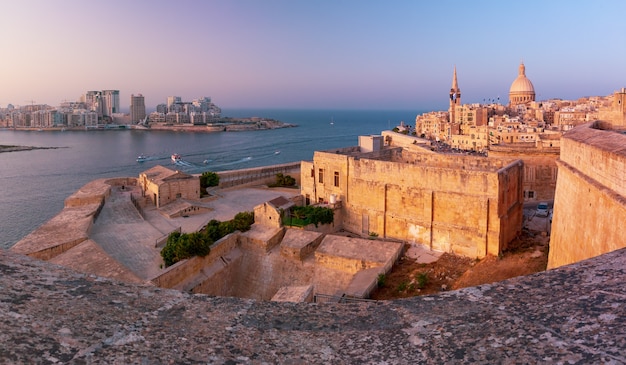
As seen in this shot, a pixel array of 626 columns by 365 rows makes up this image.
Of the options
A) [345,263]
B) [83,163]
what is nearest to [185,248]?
[345,263]

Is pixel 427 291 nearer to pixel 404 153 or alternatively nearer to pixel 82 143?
pixel 404 153

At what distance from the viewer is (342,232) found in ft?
64.8

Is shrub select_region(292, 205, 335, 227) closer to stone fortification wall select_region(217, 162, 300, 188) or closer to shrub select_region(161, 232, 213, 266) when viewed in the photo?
shrub select_region(161, 232, 213, 266)

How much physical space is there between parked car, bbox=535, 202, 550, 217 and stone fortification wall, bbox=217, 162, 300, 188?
595 inches

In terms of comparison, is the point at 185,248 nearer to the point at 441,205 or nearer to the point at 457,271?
the point at 457,271

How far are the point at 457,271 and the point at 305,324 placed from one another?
13.6m

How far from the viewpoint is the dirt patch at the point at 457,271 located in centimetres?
1382

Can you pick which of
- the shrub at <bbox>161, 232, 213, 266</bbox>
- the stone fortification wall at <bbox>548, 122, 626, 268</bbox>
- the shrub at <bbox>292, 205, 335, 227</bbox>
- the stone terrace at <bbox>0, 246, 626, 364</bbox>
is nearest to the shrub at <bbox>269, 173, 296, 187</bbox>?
the shrub at <bbox>292, 205, 335, 227</bbox>

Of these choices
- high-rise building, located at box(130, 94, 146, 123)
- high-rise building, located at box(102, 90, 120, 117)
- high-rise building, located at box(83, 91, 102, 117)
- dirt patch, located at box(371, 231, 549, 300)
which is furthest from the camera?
high-rise building, located at box(102, 90, 120, 117)

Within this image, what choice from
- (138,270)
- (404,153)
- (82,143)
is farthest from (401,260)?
(82,143)

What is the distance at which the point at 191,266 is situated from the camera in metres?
15.4

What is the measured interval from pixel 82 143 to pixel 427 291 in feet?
291

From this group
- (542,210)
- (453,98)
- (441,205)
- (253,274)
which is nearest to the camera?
(441,205)

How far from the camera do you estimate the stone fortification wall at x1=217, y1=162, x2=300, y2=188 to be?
29.7 metres
